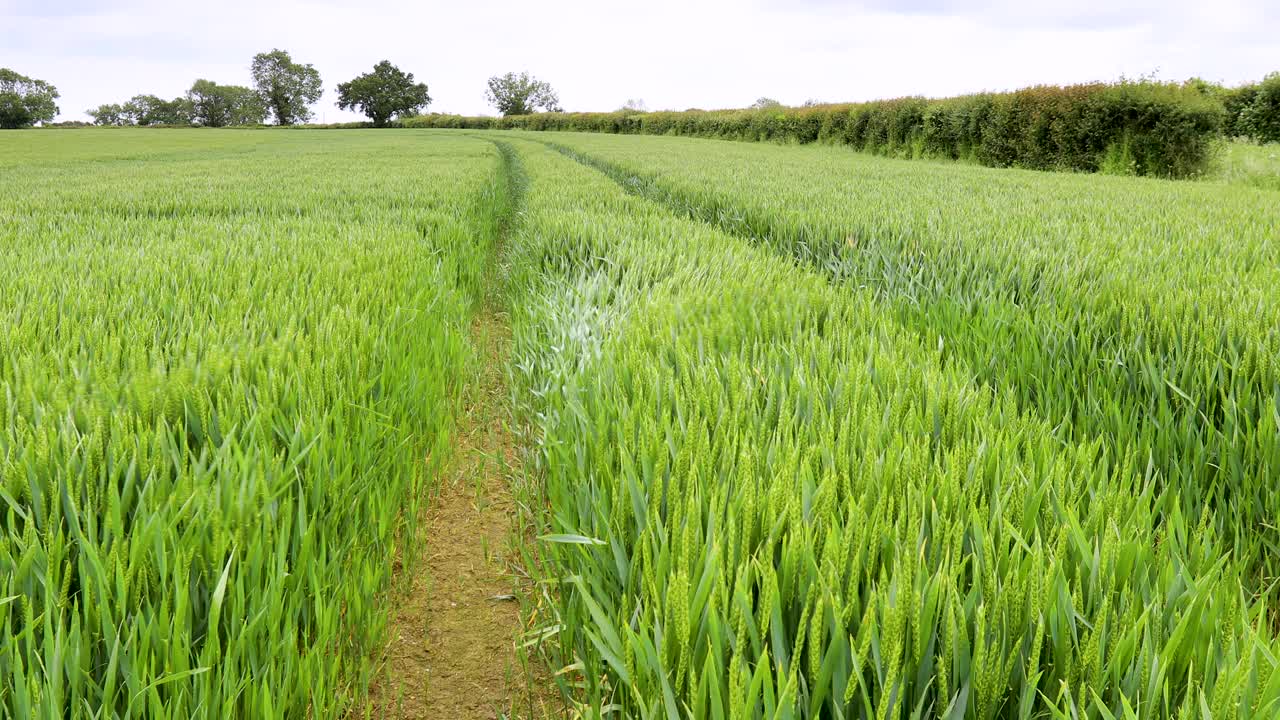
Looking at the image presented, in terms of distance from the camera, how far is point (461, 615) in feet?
6.22

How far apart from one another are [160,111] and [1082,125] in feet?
334

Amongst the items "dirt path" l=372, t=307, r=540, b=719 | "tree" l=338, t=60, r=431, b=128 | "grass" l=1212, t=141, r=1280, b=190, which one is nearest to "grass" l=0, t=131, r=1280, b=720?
"dirt path" l=372, t=307, r=540, b=719

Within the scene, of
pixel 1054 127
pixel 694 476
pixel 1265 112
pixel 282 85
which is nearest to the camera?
pixel 694 476

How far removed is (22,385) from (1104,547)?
2.07 m

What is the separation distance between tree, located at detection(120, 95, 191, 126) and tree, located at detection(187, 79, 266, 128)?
1.05 meters

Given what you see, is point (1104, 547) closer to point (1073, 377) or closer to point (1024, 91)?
point (1073, 377)

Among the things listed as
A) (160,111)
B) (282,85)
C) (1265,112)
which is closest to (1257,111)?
(1265,112)

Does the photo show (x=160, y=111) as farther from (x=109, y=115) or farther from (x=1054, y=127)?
(x=1054, y=127)

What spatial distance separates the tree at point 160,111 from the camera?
3391 inches

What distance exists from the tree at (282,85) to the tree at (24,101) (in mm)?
19761

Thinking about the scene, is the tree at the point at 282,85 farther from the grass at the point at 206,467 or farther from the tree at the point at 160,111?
the grass at the point at 206,467

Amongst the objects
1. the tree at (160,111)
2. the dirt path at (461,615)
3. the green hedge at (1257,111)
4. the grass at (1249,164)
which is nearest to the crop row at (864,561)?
the dirt path at (461,615)

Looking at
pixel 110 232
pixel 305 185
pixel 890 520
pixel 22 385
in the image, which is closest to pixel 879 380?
pixel 890 520

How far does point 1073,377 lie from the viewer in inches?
89.0
